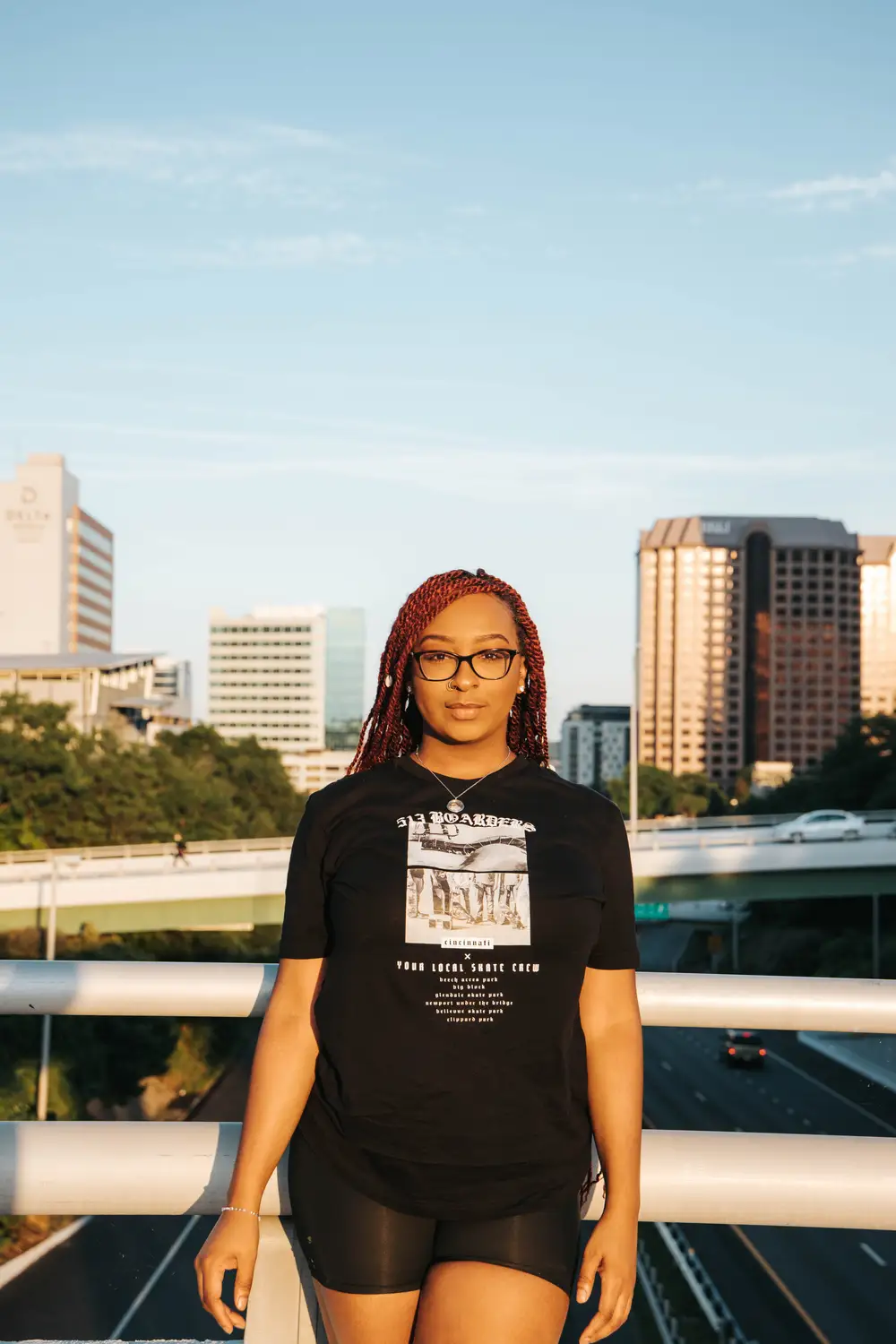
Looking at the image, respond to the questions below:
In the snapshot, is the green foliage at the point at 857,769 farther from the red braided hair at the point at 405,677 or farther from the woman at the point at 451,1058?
the woman at the point at 451,1058

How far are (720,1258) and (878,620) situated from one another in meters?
135

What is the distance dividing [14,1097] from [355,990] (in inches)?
836

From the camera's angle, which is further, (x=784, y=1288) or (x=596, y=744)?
(x=596, y=744)

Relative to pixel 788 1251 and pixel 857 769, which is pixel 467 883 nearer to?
pixel 788 1251

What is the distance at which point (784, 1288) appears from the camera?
18.0 m

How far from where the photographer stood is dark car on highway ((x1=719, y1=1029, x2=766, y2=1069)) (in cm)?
2859

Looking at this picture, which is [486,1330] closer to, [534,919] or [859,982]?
[534,919]

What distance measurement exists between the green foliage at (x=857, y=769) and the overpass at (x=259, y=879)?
93.7 feet

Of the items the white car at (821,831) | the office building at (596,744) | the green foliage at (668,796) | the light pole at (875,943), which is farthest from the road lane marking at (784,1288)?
the office building at (596,744)

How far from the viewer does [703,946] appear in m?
60.2

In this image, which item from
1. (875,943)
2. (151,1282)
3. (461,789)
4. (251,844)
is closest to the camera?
(461,789)

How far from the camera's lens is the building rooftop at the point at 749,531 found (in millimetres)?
144125

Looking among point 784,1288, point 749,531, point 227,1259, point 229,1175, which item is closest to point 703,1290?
point 784,1288

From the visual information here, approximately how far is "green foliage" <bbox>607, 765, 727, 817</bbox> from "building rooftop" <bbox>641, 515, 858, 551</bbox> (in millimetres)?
45628
